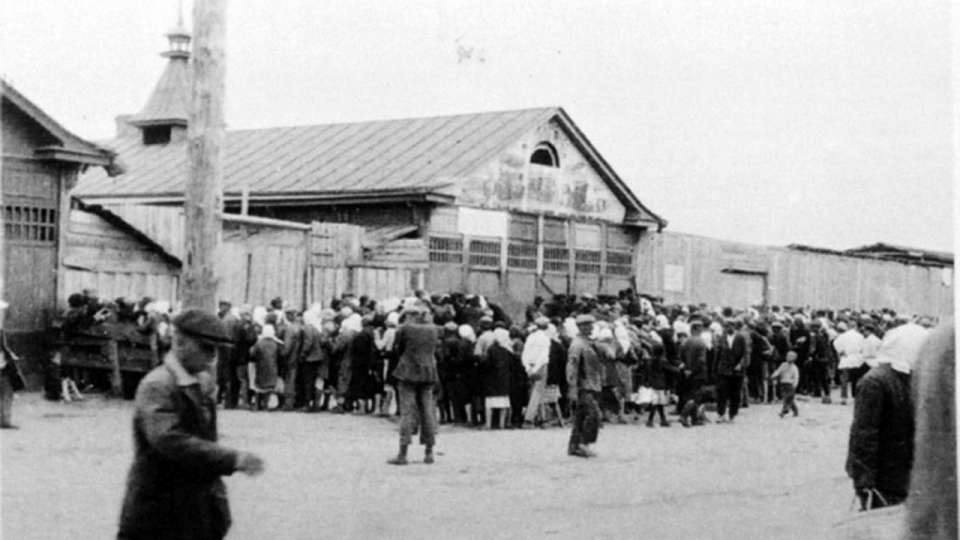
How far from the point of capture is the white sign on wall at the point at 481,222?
87.0 feet

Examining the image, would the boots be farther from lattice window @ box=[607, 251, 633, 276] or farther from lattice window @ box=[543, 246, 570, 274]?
lattice window @ box=[607, 251, 633, 276]

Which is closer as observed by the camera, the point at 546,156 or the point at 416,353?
the point at 416,353

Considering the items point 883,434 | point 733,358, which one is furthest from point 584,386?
point 883,434

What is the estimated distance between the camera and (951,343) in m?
3.78

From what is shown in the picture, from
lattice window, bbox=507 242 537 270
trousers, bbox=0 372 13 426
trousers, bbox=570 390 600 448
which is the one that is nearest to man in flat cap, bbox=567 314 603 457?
trousers, bbox=570 390 600 448

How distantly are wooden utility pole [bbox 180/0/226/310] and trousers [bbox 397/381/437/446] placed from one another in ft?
12.8

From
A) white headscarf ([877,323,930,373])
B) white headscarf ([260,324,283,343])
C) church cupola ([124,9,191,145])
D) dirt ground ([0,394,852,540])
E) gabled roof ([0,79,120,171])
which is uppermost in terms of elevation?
church cupola ([124,9,191,145])

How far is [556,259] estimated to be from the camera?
1150 inches

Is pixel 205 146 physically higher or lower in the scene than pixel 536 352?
higher

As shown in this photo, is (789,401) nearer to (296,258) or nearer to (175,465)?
(296,258)

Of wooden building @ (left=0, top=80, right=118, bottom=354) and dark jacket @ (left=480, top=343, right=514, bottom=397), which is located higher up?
wooden building @ (left=0, top=80, right=118, bottom=354)

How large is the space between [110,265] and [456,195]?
8381mm

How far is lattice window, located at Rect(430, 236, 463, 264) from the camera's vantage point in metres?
25.7

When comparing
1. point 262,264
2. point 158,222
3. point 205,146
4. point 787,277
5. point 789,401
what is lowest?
point 789,401
